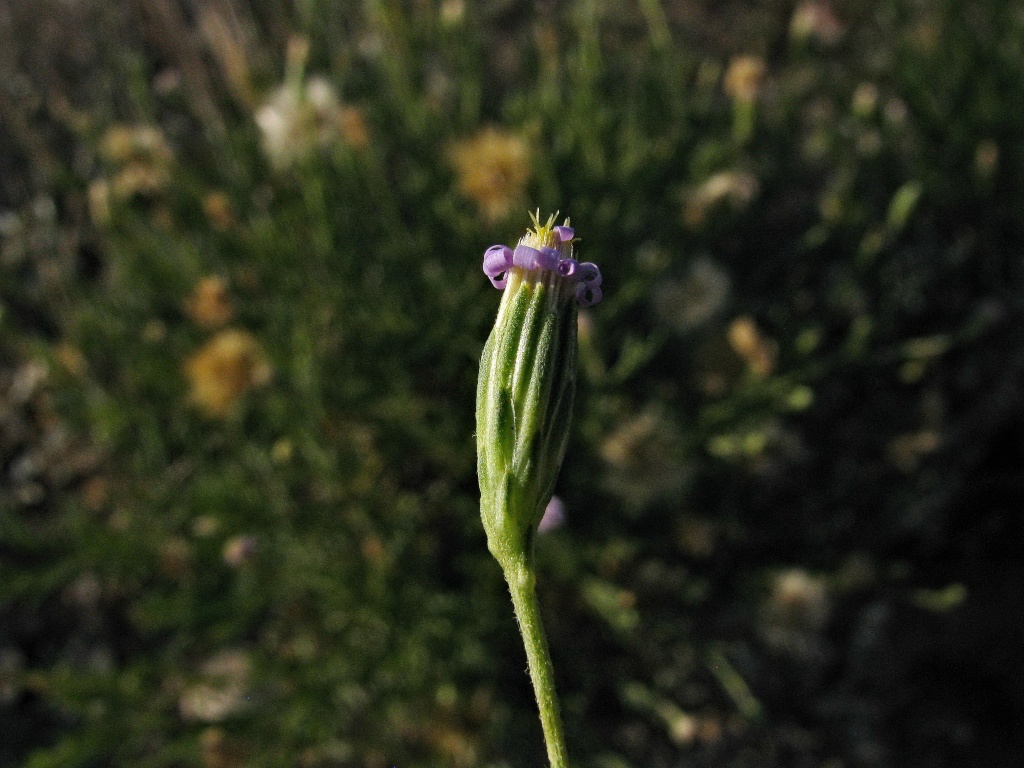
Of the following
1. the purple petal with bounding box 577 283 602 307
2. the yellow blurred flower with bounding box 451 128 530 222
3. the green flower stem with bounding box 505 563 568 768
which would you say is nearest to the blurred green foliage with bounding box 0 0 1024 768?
the yellow blurred flower with bounding box 451 128 530 222

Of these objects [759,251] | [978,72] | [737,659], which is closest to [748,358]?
[759,251]

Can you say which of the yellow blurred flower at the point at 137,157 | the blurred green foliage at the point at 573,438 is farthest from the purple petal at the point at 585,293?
the yellow blurred flower at the point at 137,157

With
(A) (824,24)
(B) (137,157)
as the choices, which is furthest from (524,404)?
(A) (824,24)

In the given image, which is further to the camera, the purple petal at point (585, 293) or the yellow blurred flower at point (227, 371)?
the yellow blurred flower at point (227, 371)

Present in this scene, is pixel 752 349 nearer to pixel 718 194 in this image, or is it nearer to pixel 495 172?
pixel 718 194

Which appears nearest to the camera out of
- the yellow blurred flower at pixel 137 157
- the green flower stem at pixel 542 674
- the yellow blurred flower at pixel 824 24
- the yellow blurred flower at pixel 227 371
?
the green flower stem at pixel 542 674

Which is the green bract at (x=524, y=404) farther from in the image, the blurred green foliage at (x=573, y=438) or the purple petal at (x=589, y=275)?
the blurred green foliage at (x=573, y=438)

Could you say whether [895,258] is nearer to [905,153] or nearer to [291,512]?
[905,153]
